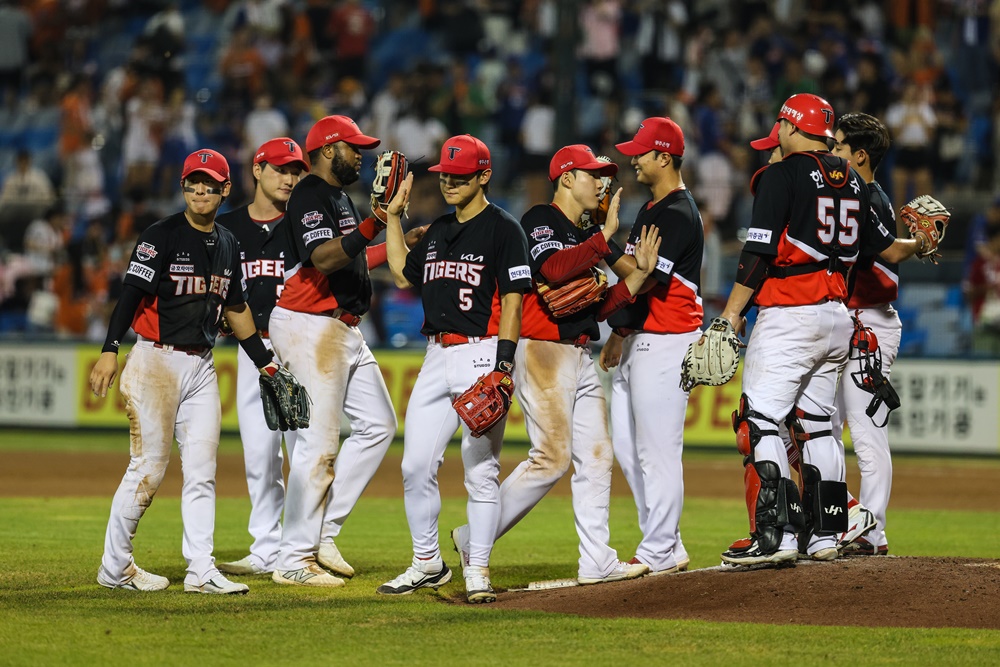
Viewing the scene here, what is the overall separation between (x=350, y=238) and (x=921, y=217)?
355cm

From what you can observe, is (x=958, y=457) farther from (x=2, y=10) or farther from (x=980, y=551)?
(x=2, y=10)

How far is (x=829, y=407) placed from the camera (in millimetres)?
7676

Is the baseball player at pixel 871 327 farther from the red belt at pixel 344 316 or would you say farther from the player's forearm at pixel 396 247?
the red belt at pixel 344 316

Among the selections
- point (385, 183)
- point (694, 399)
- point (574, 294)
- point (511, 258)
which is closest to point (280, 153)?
point (385, 183)

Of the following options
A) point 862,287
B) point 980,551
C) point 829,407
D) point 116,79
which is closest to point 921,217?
point 862,287

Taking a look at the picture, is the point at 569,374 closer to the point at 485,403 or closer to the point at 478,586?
the point at 485,403

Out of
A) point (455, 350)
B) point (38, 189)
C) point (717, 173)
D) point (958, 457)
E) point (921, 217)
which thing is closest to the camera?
point (455, 350)

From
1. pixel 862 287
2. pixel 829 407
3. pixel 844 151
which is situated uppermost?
pixel 844 151

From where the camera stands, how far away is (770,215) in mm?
7336

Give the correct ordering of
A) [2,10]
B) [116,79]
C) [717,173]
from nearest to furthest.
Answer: [717,173], [116,79], [2,10]

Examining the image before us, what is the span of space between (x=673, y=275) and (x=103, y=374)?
325 centimetres

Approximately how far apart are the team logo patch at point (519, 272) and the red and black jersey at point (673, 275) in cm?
101

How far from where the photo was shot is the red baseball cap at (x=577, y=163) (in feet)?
25.7

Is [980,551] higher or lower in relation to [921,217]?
lower
